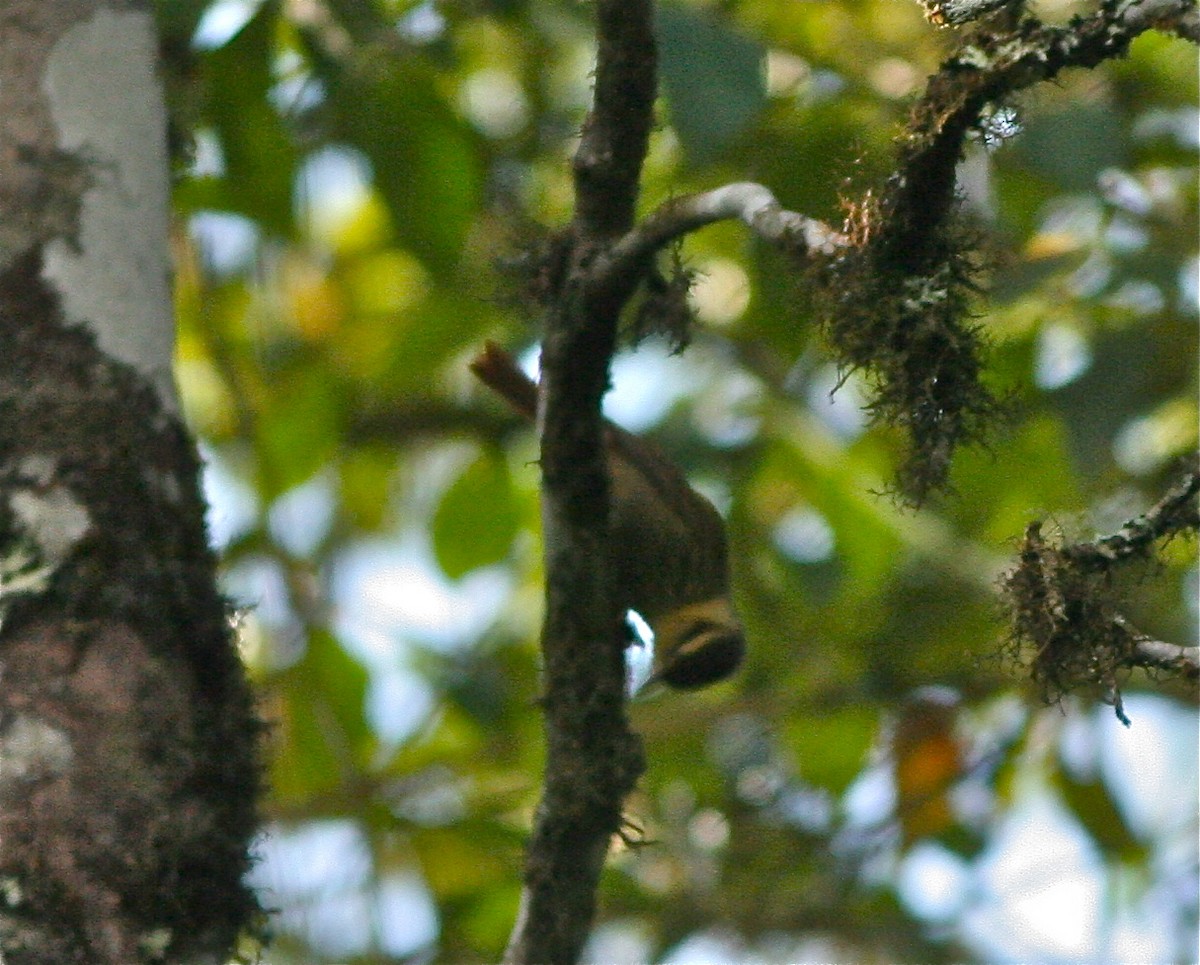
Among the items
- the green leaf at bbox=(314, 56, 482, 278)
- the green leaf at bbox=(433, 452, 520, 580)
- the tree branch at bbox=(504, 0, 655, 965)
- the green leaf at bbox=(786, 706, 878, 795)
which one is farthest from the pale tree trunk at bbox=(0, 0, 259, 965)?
the green leaf at bbox=(786, 706, 878, 795)

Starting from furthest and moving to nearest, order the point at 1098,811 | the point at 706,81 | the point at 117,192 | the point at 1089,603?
the point at 1098,811
the point at 706,81
the point at 117,192
the point at 1089,603

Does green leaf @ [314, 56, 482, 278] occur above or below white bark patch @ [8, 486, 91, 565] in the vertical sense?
above

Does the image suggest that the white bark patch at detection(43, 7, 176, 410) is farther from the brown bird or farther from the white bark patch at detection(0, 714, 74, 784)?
the brown bird

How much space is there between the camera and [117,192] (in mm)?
1971

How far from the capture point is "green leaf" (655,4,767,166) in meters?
2.32

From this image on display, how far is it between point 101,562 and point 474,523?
2.05 metres

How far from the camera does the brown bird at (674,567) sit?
3.95 metres

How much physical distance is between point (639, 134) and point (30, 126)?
30.2 inches

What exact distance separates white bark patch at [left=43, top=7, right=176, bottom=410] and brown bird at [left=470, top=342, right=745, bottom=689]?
189 cm

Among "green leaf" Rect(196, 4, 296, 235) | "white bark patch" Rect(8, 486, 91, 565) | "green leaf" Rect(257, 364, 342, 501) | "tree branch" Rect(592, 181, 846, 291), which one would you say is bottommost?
"white bark patch" Rect(8, 486, 91, 565)

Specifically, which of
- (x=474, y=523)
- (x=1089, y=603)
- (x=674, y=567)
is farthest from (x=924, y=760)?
(x=1089, y=603)

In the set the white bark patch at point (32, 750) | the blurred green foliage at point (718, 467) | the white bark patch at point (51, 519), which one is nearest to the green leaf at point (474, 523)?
the blurred green foliage at point (718, 467)

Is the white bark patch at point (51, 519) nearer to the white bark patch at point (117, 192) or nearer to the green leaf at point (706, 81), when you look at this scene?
the white bark patch at point (117, 192)

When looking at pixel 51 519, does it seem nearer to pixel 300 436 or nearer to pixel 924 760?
pixel 300 436
